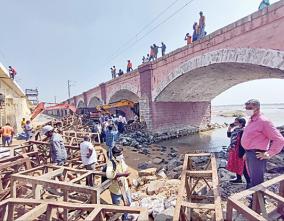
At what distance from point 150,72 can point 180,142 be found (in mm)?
5114

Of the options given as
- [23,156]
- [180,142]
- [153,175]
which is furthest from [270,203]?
[180,142]

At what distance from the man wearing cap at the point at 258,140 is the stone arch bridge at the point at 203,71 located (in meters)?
4.75

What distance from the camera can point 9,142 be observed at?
11852 mm

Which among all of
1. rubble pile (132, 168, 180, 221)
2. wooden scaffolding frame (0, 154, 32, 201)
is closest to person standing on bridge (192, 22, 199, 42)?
rubble pile (132, 168, 180, 221)


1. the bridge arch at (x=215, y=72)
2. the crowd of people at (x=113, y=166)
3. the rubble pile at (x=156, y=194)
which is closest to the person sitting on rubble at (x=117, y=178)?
the crowd of people at (x=113, y=166)

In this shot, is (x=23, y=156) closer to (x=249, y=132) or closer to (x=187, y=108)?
(x=249, y=132)

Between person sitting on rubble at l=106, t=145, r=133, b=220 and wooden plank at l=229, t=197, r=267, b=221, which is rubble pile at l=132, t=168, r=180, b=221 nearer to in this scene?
person sitting on rubble at l=106, t=145, r=133, b=220

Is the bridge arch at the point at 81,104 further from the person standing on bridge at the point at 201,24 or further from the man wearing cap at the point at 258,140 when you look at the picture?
the man wearing cap at the point at 258,140

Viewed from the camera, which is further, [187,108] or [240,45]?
[187,108]

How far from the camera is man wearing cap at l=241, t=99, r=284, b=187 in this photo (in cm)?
305

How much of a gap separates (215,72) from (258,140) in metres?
9.52

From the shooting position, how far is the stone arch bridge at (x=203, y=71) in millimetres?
7465

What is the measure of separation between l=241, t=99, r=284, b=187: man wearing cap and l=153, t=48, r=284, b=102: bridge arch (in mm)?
4710

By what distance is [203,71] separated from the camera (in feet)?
38.6
